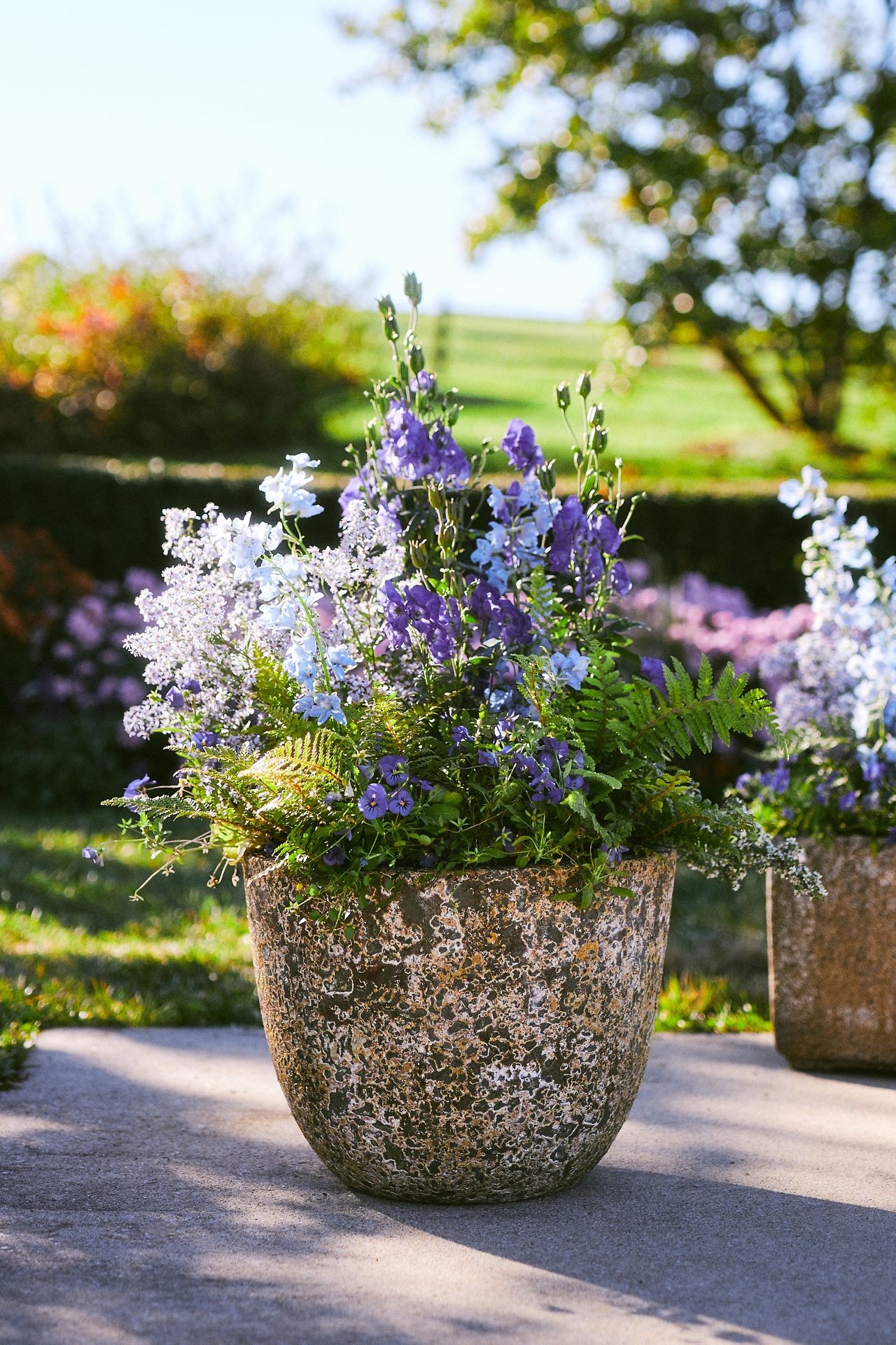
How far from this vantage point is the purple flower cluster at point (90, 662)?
7.50 m

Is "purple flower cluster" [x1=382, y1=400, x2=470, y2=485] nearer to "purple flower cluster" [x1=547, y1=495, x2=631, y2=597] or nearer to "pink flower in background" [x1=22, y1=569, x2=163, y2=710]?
"purple flower cluster" [x1=547, y1=495, x2=631, y2=597]

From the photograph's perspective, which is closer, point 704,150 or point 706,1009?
point 706,1009

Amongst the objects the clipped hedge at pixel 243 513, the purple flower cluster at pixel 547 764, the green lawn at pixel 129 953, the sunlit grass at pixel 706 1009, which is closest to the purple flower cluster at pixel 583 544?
the purple flower cluster at pixel 547 764

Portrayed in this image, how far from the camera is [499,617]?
2342 millimetres

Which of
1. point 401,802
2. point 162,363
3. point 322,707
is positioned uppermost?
point 162,363

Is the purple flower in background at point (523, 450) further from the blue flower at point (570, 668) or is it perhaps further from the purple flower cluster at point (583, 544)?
→ the blue flower at point (570, 668)

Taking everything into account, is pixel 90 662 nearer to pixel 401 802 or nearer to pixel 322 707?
pixel 322 707

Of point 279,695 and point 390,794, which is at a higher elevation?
point 279,695

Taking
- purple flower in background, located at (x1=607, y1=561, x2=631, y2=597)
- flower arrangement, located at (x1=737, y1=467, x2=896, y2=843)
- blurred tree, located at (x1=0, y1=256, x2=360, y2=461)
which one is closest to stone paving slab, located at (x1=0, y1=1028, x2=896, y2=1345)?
flower arrangement, located at (x1=737, y1=467, x2=896, y2=843)

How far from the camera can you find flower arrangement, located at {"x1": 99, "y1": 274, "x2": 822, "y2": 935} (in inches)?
83.0

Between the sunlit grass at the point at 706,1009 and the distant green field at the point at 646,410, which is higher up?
the distant green field at the point at 646,410

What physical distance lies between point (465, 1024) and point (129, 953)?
2.39 metres

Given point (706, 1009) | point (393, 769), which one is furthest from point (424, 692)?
point (706, 1009)

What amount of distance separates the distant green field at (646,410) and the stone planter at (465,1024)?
743cm
